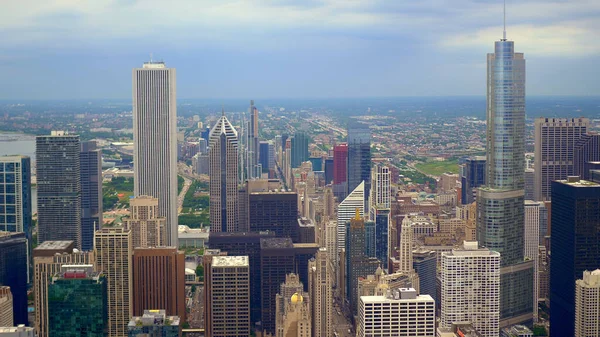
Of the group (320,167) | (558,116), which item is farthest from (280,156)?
(558,116)

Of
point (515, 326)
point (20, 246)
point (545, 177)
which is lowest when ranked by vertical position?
point (515, 326)

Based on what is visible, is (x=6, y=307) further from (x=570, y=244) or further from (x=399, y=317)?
(x=570, y=244)

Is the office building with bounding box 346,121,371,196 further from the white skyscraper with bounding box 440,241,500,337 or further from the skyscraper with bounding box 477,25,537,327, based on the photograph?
the white skyscraper with bounding box 440,241,500,337

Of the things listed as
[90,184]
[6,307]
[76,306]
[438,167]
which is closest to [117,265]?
[6,307]

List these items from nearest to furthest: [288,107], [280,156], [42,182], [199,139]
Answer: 1. [42,182]
2. [288,107]
3. [199,139]
4. [280,156]

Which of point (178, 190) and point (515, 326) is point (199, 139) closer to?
point (178, 190)

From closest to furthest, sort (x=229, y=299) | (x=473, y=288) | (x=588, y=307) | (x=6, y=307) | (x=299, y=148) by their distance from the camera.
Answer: (x=588, y=307) → (x=6, y=307) → (x=473, y=288) → (x=229, y=299) → (x=299, y=148)
